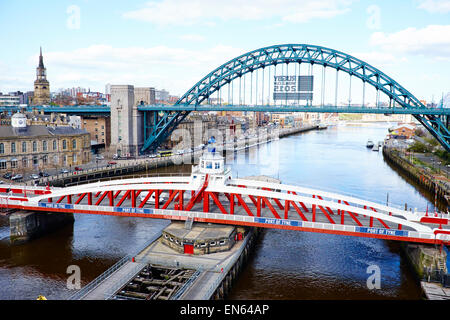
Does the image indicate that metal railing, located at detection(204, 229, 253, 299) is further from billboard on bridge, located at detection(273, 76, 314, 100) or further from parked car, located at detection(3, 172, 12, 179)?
billboard on bridge, located at detection(273, 76, 314, 100)

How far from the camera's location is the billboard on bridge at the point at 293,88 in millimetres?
57031

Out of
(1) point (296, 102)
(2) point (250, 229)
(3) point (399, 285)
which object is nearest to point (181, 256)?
(2) point (250, 229)

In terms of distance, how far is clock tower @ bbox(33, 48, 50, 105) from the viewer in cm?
10788

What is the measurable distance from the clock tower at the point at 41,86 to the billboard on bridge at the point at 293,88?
7348 centimetres

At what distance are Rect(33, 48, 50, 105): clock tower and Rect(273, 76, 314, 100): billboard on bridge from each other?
241 ft

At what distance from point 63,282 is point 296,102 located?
4534cm

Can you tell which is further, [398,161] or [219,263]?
[398,161]

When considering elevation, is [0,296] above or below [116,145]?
below

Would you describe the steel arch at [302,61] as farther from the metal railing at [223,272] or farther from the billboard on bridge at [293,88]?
the metal railing at [223,272]

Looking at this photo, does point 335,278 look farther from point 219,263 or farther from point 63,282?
point 63,282

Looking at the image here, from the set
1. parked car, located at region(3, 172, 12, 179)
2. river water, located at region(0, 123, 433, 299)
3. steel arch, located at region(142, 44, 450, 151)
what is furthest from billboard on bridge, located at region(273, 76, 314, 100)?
parked car, located at region(3, 172, 12, 179)

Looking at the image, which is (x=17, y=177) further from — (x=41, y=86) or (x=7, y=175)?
(x=41, y=86)

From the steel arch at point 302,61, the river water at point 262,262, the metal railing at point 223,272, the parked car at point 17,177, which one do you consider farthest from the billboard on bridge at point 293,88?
the metal railing at point 223,272
